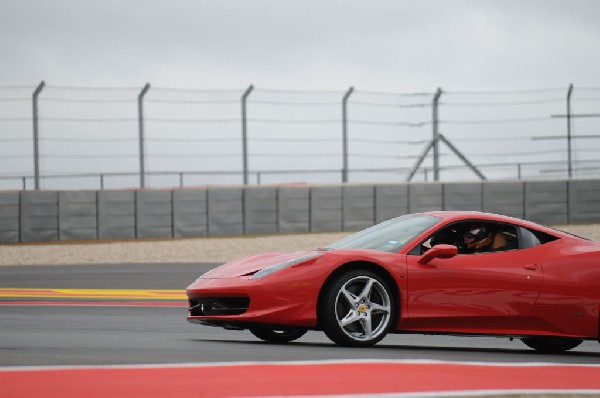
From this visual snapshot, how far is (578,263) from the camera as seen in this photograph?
9305 millimetres

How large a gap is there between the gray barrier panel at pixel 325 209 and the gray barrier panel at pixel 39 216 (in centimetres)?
589

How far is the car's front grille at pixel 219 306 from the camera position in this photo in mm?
8711

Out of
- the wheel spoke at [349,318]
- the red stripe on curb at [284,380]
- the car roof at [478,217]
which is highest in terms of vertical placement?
the car roof at [478,217]

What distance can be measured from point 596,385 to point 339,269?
238cm

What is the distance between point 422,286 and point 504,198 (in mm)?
19367

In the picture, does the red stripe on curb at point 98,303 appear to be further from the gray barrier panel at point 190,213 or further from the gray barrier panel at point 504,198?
the gray barrier panel at point 504,198

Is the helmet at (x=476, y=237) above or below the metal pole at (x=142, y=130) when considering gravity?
below

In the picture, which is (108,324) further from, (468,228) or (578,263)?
(578,263)

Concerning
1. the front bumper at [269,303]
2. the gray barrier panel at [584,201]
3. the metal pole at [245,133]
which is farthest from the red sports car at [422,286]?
the gray barrier panel at [584,201]

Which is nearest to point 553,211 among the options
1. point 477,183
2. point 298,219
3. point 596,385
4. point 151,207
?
point 477,183

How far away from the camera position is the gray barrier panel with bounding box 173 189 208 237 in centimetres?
2561

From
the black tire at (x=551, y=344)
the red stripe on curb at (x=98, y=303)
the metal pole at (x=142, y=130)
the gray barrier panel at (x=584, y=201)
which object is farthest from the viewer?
the gray barrier panel at (x=584, y=201)

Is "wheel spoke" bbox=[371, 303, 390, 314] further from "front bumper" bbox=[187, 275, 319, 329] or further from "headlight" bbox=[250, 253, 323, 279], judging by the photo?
"headlight" bbox=[250, 253, 323, 279]

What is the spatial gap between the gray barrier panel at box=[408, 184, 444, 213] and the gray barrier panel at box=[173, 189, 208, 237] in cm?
501
